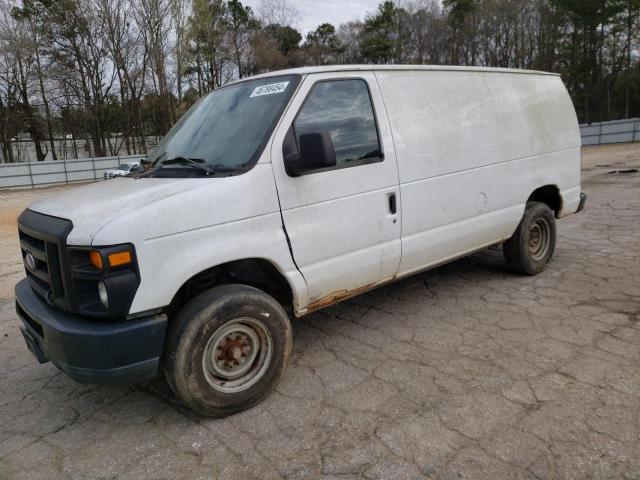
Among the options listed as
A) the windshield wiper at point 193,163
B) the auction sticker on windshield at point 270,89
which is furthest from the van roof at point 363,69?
the windshield wiper at point 193,163

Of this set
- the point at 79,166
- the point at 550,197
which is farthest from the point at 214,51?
the point at 550,197

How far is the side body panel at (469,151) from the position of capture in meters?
4.01

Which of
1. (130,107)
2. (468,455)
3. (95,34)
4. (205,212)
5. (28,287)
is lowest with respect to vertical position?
(468,455)

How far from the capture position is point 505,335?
4008mm

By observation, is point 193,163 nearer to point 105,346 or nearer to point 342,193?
point 342,193

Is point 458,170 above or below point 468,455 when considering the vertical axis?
above

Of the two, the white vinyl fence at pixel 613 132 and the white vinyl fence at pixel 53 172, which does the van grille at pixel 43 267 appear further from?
the white vinyl fence at pixel 613 132

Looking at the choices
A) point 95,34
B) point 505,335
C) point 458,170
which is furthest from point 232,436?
point 95,34

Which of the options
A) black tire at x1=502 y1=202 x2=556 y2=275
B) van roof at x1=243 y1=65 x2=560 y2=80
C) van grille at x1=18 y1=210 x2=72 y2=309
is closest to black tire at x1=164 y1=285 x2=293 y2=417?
van grille at x1=18 y1=210 x2=72 y2=309

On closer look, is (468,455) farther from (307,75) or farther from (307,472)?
(307,75)

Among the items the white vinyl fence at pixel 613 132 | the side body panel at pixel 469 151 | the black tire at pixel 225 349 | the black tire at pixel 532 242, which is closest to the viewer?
the black tire at pixel 225 349

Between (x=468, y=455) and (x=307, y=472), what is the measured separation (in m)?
0.87

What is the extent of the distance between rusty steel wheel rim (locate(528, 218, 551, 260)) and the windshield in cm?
344

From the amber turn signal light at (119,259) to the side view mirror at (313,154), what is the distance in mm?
1178
